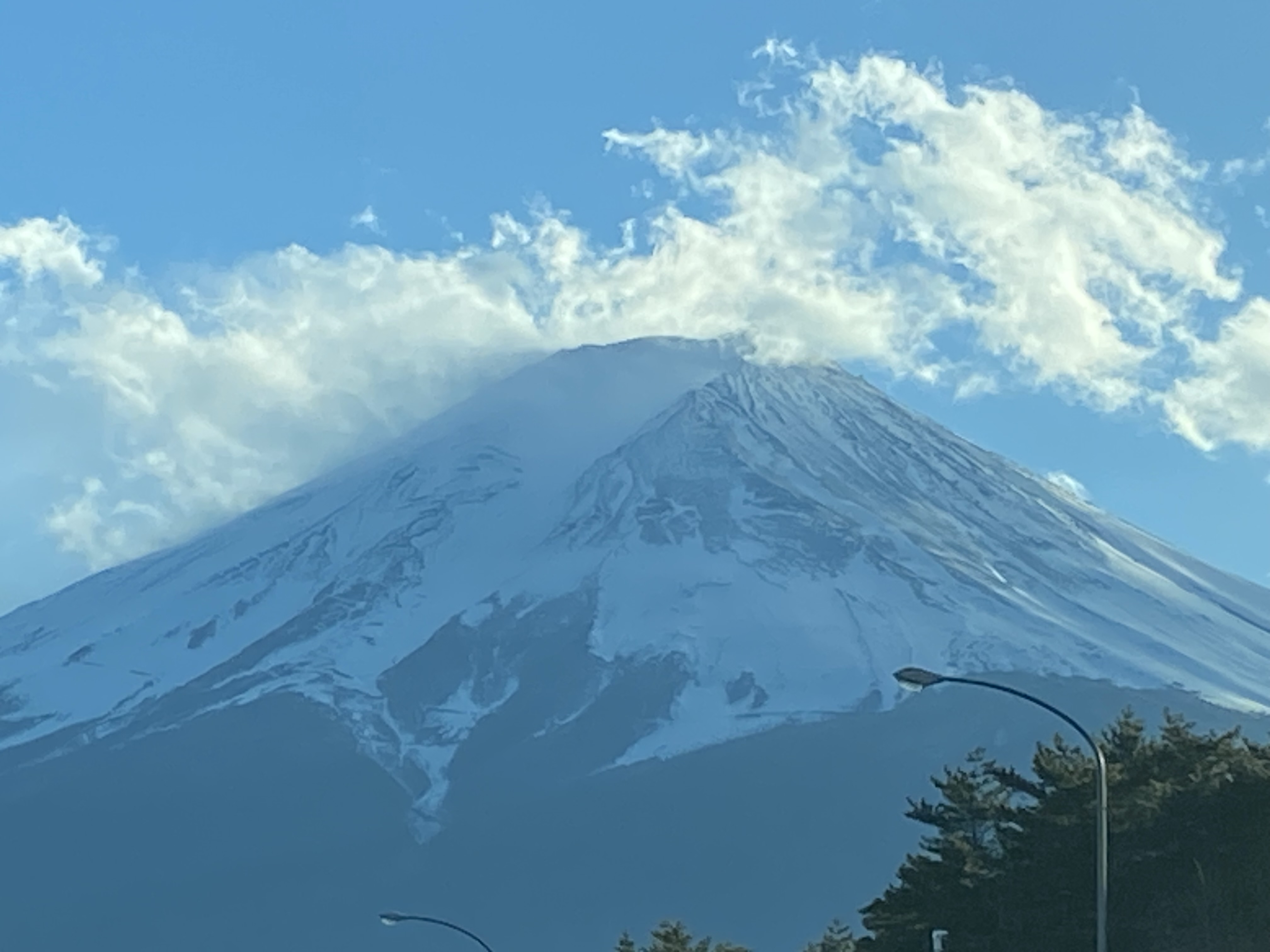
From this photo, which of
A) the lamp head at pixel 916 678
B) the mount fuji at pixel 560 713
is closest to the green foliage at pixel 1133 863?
the lamp head at pixel 916 678

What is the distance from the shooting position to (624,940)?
60500 millimetres

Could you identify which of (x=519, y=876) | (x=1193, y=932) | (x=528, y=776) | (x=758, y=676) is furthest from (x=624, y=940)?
(x=758, y=676)

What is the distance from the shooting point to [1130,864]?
3975cm

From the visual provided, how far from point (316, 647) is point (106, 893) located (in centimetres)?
3937

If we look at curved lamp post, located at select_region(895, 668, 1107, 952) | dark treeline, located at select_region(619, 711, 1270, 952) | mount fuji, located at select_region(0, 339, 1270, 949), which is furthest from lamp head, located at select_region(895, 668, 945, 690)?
mount fuji, located at select_region(0, 339, 1270, 949)

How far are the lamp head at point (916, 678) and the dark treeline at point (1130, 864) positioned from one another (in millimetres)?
14550

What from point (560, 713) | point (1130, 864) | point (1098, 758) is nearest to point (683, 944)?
point (1130, 864)

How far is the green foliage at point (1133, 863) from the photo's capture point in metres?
38.2

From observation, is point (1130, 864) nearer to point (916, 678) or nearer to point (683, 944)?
point (916, 678)

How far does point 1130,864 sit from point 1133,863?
8 centimetres

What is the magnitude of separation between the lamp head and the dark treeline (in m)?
14.5

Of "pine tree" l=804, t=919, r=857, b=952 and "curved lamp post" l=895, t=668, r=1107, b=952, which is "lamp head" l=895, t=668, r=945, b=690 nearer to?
"curved lamp post" l=895, t=668, r=1107, b=952

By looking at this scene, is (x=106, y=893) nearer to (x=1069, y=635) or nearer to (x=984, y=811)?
(x=1069, y=635)

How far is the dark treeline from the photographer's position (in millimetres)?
38156
